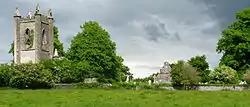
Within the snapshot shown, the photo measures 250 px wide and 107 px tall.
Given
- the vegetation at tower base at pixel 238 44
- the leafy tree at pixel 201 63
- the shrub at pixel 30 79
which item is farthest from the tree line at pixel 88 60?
the vegetation at tower base at pixel 238 44

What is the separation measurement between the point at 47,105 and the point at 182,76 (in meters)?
A: 36.3

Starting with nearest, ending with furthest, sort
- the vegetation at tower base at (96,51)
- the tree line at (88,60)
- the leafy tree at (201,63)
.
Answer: the tree line at (88,60) → the vegetation at tower base at (96,51) → the leafy tree at (201,63)

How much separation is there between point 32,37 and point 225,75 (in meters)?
32.0

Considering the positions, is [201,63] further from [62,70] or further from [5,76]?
[5,76]

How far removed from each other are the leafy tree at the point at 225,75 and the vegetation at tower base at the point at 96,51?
1499 cm

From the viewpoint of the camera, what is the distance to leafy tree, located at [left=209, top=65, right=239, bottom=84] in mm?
72812

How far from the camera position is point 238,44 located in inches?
3103

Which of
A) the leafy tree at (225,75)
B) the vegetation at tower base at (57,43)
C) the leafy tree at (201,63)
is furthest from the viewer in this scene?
the vegetation at tower base at (57,43)

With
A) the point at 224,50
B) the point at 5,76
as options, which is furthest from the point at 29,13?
the point at 224,50

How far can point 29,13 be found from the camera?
295ft

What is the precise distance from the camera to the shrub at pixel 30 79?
62.6 m

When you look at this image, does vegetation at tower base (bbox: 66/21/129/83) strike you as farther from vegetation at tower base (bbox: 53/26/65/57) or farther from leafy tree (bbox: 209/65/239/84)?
leafy tree (bbox: 209/65/239/84)

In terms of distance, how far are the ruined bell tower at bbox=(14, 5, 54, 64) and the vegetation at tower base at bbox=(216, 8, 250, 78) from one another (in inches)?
1066

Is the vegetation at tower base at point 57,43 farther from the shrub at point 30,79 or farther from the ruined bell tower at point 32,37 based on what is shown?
the shrub at point 30,79
